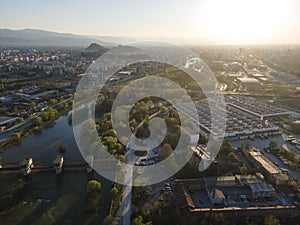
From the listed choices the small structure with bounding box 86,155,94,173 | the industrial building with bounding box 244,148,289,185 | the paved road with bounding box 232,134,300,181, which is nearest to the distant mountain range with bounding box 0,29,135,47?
the paved road with bounding box 232,134,300,181

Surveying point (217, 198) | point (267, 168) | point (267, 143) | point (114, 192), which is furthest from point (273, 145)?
point (114, 192)

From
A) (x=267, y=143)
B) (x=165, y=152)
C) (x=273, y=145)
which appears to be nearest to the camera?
(x=165, y=152)

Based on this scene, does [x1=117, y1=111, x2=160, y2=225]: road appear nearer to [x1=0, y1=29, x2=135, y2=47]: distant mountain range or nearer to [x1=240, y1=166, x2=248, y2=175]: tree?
[x1=240, y1=166, x2=248, y2=175]: tree

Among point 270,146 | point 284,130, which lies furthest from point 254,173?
point 284,130

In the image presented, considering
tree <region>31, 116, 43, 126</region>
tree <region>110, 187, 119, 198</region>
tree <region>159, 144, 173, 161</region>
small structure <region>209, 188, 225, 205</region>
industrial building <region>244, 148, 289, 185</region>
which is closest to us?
small structure <region>209, 188, 225, 205</region>

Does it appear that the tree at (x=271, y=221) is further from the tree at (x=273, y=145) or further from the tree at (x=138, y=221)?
the tree at (x=273, y=145)

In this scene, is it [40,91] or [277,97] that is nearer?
[277,97]

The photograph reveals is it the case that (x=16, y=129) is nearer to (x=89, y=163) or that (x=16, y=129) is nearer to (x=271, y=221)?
(x=89, y=163)

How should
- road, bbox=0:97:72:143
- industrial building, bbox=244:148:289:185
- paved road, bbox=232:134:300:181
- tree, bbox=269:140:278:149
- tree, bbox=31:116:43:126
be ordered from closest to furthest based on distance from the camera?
industrial building, bbox=244:148:289:185
paved road, bbox=232:134:300:181
tree, bbox=269:140:278:149
road, bbox=0:97:72:143
tree, bbox=31:116:43:126

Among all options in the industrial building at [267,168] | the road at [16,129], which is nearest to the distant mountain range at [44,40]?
the road at [16,129]

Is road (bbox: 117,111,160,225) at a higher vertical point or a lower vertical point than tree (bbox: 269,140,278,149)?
lower

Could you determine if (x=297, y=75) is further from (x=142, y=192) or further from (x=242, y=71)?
(x=142, y=192)
